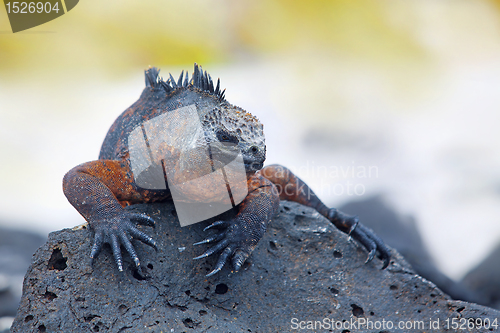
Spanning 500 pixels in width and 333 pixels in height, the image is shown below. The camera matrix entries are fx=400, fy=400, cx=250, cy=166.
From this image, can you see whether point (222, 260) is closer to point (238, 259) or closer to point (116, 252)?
point (238, 259)

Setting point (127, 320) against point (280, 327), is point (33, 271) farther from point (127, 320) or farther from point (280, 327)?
point (280, 327)

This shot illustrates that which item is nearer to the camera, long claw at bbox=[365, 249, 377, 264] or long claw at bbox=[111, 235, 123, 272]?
long claw at bbox=[111, 235, 123, 272]

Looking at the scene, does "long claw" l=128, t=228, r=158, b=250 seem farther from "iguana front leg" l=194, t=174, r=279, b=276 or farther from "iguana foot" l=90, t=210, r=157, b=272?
"iguana front leg" l=194, t=174, r=279, b=276

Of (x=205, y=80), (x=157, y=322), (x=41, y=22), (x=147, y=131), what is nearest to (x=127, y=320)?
(x=157, y=322)

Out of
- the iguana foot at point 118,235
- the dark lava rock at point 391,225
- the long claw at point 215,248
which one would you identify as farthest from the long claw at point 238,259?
the dark lava rock at point 391,225

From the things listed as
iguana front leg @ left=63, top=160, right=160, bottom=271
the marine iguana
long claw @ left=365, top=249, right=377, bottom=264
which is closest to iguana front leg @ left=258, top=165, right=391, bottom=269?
long claw @ left=365, top=249, right=377, bottom=264

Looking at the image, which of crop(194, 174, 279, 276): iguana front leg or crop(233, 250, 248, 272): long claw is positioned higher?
crop(194, 174, 279, 276): iguana front leg

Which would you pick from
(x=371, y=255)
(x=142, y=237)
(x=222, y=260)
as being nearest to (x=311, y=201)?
(x=371, y=255)
